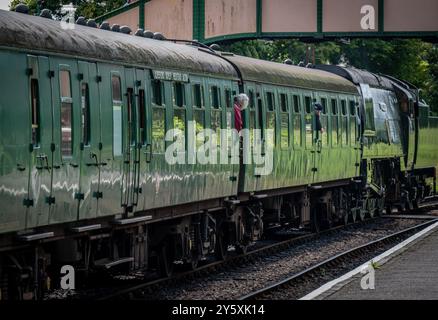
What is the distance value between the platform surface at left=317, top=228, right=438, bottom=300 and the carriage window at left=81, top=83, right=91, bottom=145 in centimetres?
348

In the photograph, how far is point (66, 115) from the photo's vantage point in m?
14.0

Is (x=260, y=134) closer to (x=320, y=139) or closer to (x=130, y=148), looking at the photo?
(x=320, y=139)

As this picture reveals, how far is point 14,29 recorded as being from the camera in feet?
42.4

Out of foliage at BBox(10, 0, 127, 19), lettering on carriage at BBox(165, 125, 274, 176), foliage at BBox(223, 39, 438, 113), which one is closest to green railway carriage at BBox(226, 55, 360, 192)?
lettering on carriage at BBox(165, 125, 274, 176)

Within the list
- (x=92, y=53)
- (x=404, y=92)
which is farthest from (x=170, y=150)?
(x=404, y=92)

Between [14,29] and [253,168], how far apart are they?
955 cm

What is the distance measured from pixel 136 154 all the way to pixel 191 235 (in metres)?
3.79

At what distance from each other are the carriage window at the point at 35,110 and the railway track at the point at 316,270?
430cm

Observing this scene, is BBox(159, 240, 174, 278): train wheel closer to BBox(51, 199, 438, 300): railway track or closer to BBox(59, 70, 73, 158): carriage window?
BBox(51, 199, 438, 300): railway track

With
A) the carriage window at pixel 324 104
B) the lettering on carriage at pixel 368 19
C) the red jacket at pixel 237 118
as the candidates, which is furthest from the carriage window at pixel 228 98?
the lettering on carriage at pixel 368 19

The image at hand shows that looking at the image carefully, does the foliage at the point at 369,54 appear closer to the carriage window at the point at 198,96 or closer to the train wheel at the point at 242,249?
the train wheel at the point at 242,249

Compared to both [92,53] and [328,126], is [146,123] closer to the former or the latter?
[92,53]

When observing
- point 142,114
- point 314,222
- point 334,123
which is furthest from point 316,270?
point 334,123

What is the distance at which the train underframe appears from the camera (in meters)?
13.8
